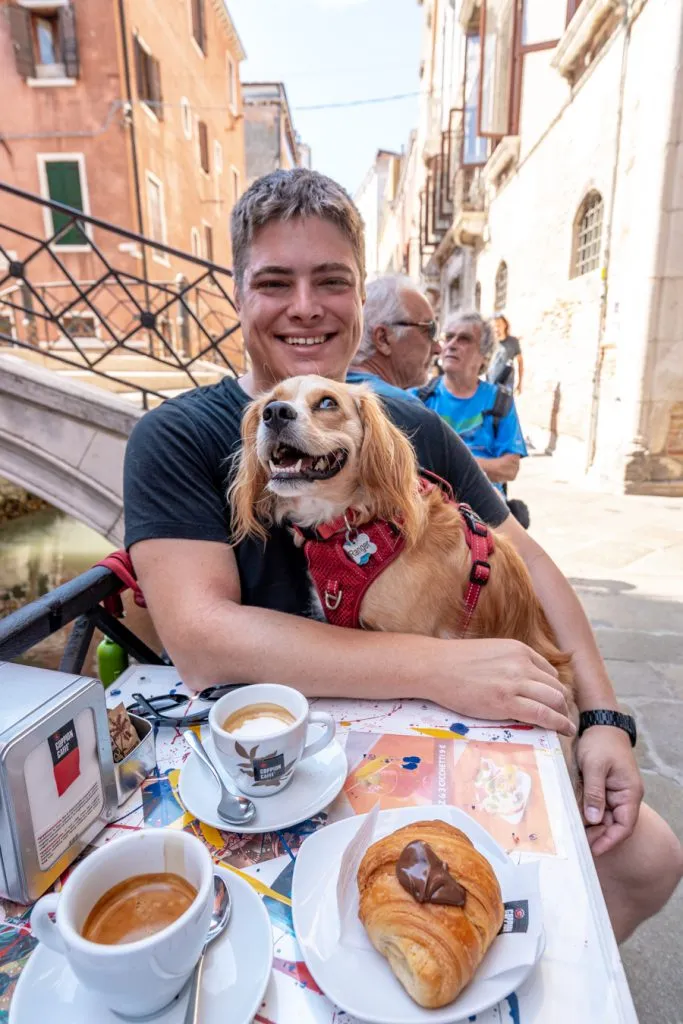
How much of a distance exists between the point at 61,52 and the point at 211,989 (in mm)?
17095

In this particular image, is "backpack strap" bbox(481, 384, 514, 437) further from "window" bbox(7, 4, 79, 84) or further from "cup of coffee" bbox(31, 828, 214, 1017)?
"window" bbox(7, 4, 79, 84)

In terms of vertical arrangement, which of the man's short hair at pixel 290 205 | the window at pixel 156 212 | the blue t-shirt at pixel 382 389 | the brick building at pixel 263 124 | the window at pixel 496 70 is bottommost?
the blue t-shirt at pixel 382 389

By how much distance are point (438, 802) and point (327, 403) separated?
92 centimetres

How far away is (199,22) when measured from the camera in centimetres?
1736

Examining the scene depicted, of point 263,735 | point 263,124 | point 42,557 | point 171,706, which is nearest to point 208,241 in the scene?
point 42,557

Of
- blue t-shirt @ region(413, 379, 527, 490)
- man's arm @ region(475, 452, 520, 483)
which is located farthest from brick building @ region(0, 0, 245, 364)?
man's arm @ region(475, 452, 520, 483)

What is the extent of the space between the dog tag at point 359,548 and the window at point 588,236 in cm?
794

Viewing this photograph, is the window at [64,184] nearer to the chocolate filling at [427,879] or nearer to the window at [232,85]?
the window at [232,85]

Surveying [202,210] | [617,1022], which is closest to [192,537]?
[617,1022]

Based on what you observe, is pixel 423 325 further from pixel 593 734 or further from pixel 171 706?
pixel 171 706

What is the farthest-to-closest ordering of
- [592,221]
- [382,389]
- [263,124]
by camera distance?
[263,124] → [592,221] → [382,389]

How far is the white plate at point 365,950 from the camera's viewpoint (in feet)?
1.79

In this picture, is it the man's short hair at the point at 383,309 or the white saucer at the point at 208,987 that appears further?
the man's short hair at the point at 383,309

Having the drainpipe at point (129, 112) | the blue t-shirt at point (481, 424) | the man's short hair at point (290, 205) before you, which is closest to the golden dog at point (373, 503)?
the man's short hair at point (290, 205)
